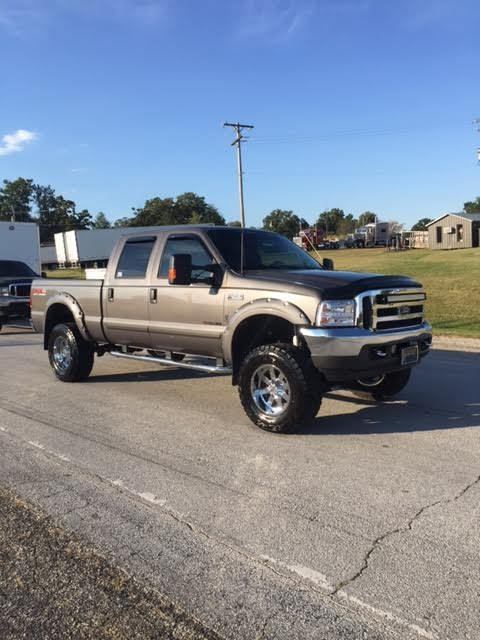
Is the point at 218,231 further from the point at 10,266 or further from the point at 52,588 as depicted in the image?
the point at 10,266

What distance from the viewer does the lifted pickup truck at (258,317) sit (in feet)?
17.5

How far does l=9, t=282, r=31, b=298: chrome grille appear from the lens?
14766 millimetres

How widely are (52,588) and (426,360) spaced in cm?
748

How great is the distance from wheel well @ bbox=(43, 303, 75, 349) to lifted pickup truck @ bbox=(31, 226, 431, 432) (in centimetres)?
53

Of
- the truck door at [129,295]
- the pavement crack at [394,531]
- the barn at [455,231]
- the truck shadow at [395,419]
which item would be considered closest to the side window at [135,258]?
the truck door at [129,295]

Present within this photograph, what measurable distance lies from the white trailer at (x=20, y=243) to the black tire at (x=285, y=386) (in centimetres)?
1705

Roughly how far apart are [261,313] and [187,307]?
112 centimetres

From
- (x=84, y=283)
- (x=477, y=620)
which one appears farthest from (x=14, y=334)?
(x=477, y=620)

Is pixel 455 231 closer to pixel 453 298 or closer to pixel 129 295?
pixel 453 298

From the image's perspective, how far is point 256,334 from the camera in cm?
611

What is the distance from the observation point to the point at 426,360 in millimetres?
9367

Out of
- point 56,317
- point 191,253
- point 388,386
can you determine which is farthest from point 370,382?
point 56,317

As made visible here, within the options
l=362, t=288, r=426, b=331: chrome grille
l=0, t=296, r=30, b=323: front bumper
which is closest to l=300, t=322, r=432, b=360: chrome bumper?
l=362, t=288, r=426, b=331: chrome grille

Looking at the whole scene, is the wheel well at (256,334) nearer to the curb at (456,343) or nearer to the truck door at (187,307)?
the truck door at (187,307)
